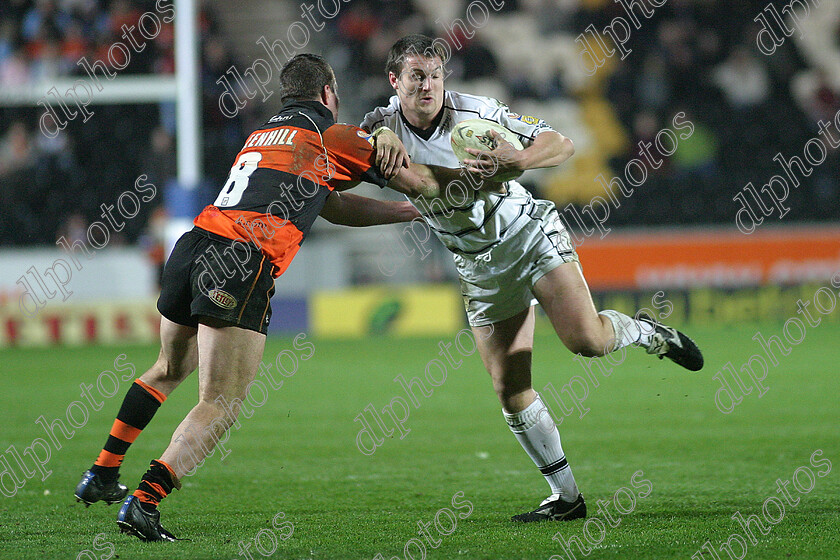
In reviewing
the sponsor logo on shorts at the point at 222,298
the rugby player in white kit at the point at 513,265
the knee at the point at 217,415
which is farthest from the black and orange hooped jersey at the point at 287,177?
the knee at the point at 217,415

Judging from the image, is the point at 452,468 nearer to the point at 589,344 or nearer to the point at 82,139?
the point at 589,344

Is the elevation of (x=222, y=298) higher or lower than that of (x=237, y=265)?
lower

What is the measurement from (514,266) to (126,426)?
75.7 inches

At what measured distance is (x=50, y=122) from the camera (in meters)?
16.3

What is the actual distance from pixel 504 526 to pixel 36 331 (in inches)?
474

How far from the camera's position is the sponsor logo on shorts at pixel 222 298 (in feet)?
12.9

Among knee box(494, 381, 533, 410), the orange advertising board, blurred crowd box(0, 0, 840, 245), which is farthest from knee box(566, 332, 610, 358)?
blurred crowd box(0, 0, 840, 245)

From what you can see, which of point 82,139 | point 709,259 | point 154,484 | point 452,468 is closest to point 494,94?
point 709,259

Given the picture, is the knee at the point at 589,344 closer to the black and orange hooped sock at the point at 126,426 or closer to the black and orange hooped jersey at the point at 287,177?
the black and orange hooped jersey at the point at 287,177

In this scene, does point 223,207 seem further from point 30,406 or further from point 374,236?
point 374,236

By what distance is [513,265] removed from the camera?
181 inches

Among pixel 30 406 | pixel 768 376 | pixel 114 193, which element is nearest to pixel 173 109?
pixel 114 193

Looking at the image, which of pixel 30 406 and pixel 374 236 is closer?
pixel 30 406

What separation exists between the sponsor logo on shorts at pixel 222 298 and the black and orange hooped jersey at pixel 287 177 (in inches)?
10.3
